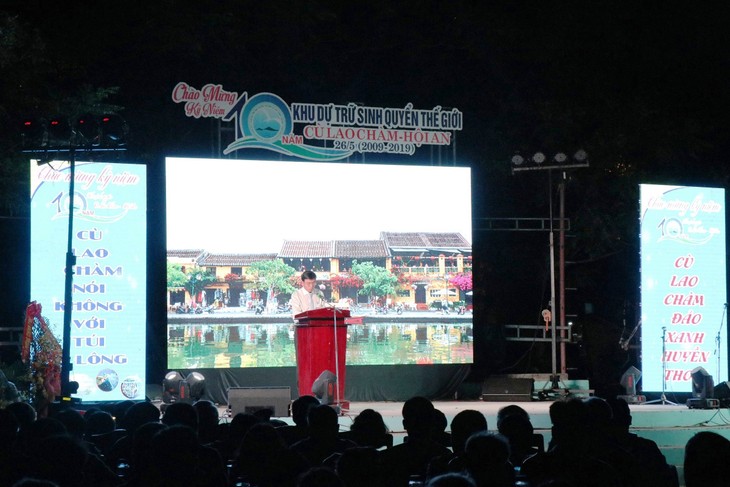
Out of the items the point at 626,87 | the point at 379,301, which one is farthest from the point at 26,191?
the point at 626,87

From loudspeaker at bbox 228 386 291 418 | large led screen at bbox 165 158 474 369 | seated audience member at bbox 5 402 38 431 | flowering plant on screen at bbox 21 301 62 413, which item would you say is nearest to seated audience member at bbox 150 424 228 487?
seated audience member at bbox 5 402 38 431

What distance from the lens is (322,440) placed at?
477cm

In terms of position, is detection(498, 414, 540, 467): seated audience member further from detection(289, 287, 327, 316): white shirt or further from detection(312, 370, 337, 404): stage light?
detection(289, 287, 327, 316): white shirt

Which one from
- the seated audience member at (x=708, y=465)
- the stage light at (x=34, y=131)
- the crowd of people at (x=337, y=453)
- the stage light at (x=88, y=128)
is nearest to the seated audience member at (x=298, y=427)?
the crowd of people at (x=337, y=453)

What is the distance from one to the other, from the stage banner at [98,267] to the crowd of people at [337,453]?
5643 mm

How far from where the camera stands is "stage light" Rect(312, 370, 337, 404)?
32.1 ft

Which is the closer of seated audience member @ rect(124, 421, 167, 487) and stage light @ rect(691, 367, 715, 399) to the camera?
seated audience member @ rect(124, 421, 167, 487)

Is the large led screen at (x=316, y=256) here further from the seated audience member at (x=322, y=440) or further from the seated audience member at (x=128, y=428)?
the seated audience member at (x=322, y=440)

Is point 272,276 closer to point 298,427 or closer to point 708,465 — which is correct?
point 298,427

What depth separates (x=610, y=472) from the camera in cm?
346

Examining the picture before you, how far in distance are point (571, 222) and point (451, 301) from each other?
2.40 meters

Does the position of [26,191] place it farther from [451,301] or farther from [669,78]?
[669,78]

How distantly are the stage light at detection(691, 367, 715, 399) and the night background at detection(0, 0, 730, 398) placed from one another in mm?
1751

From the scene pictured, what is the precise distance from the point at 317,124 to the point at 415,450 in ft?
28.7
